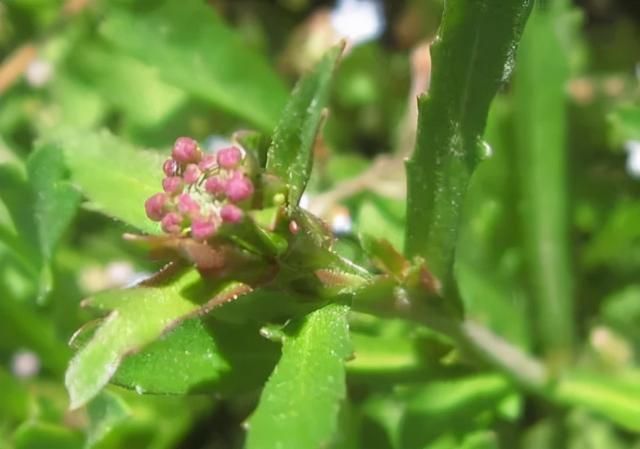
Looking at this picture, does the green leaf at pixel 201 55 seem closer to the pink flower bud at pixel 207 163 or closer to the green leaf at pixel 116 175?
the green leaf at pixel 116 175

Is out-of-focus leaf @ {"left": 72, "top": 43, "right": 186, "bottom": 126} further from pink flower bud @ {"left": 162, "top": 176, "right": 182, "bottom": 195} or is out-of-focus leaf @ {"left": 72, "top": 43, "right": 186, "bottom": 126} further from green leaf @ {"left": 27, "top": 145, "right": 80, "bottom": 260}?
pink flower bud @ {"left": 162, "top": 176, "right": 182, "bottom": 195}

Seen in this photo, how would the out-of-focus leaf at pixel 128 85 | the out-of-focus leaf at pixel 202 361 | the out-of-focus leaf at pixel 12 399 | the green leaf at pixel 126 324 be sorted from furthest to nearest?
the out-of-focus leaf at pixel 128 85
the out-of-focus leaf at pixel 12 399
the out-of-focus leaf at pixel 202 361
the green leaf at pixel 126 324

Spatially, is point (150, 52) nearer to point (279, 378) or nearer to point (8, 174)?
point (8, 174)

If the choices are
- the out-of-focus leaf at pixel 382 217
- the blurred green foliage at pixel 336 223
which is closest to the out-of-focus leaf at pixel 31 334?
the blurred green foliage at pixel 336 223

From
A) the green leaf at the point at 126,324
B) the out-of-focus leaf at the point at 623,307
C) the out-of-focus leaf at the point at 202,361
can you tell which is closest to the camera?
the green leaf at the point at 126,324

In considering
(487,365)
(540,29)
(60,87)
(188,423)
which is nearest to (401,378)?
(487,365)

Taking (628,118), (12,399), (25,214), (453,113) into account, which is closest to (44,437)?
(12,399)

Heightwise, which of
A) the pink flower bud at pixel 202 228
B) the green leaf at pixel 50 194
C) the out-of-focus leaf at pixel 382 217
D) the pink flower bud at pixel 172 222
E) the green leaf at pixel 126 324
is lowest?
the out-of-focus leaf at pixel 382 217
